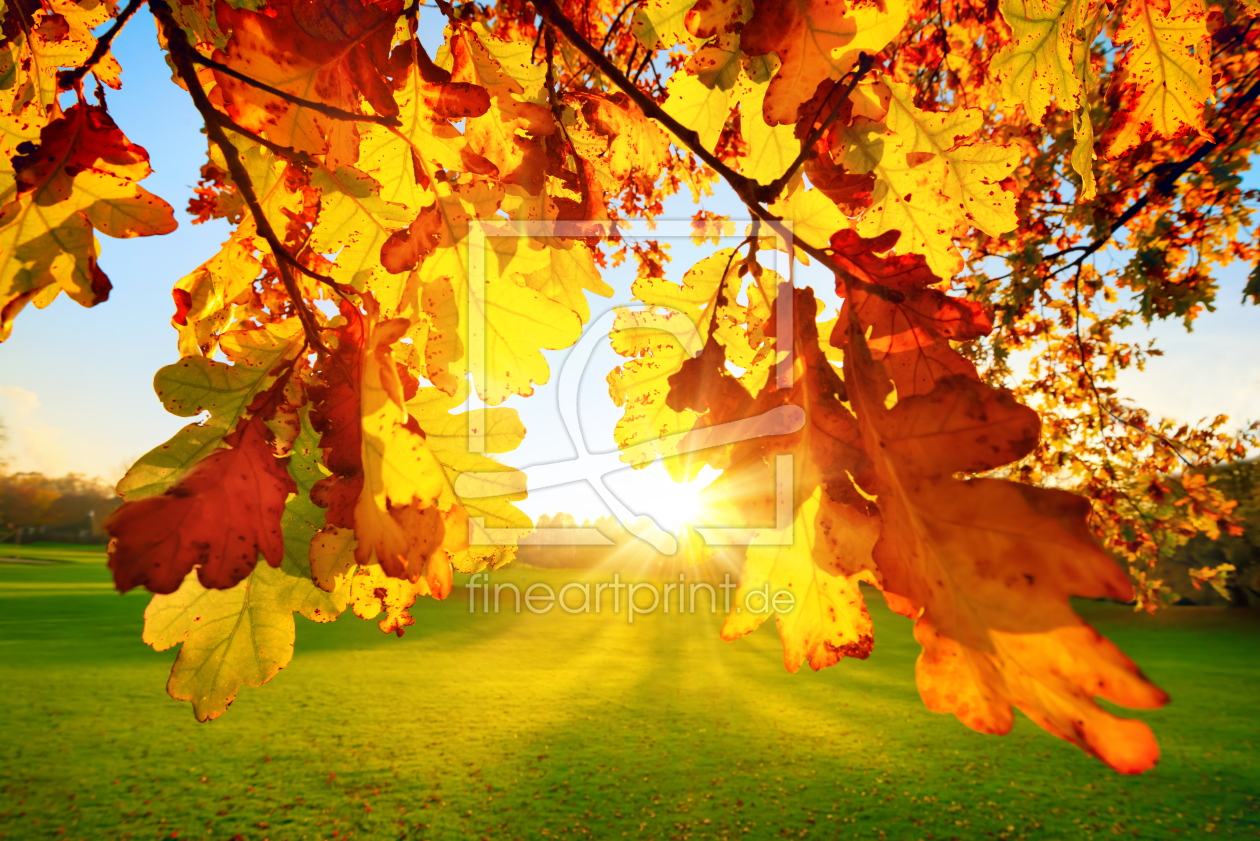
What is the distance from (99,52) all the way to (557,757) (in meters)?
9.18

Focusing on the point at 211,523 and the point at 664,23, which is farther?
the point at 664,23

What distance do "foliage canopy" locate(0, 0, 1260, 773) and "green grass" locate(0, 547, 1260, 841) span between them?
265 inches

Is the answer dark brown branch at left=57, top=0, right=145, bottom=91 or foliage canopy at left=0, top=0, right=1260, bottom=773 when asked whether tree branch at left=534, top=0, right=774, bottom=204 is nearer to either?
foliage canopy at left=0, top=0, right=1260, bottom=773

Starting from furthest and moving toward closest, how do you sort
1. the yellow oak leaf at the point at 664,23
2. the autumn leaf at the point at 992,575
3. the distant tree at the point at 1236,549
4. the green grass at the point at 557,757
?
1. the distant tree at the point at 1236,549
2. the green grass at the point at 557,757
3. the yellow oak leaf at the point at 664,23
4. the autumn leaf at the point at 992,575

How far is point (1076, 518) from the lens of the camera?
551mm

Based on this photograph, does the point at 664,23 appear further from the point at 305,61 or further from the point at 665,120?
the point at 305,61

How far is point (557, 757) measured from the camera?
332 inches

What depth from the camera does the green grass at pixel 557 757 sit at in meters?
6.51

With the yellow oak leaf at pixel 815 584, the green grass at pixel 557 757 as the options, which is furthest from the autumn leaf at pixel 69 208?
the green grass at pixel 557 757

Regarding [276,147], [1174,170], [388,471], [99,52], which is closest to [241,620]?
[388,471]

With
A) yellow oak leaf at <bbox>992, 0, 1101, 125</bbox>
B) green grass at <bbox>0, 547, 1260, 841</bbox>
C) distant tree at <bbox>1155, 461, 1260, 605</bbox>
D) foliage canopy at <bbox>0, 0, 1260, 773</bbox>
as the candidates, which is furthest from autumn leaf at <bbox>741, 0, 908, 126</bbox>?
distant tree at <bbox>1155, 461, 1260, 605</bbox>

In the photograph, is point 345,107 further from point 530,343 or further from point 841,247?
point 841,247

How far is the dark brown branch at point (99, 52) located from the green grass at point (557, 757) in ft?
23.6

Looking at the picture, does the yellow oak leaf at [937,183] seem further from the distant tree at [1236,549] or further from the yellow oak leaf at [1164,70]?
the distant tree at [1236,549]
